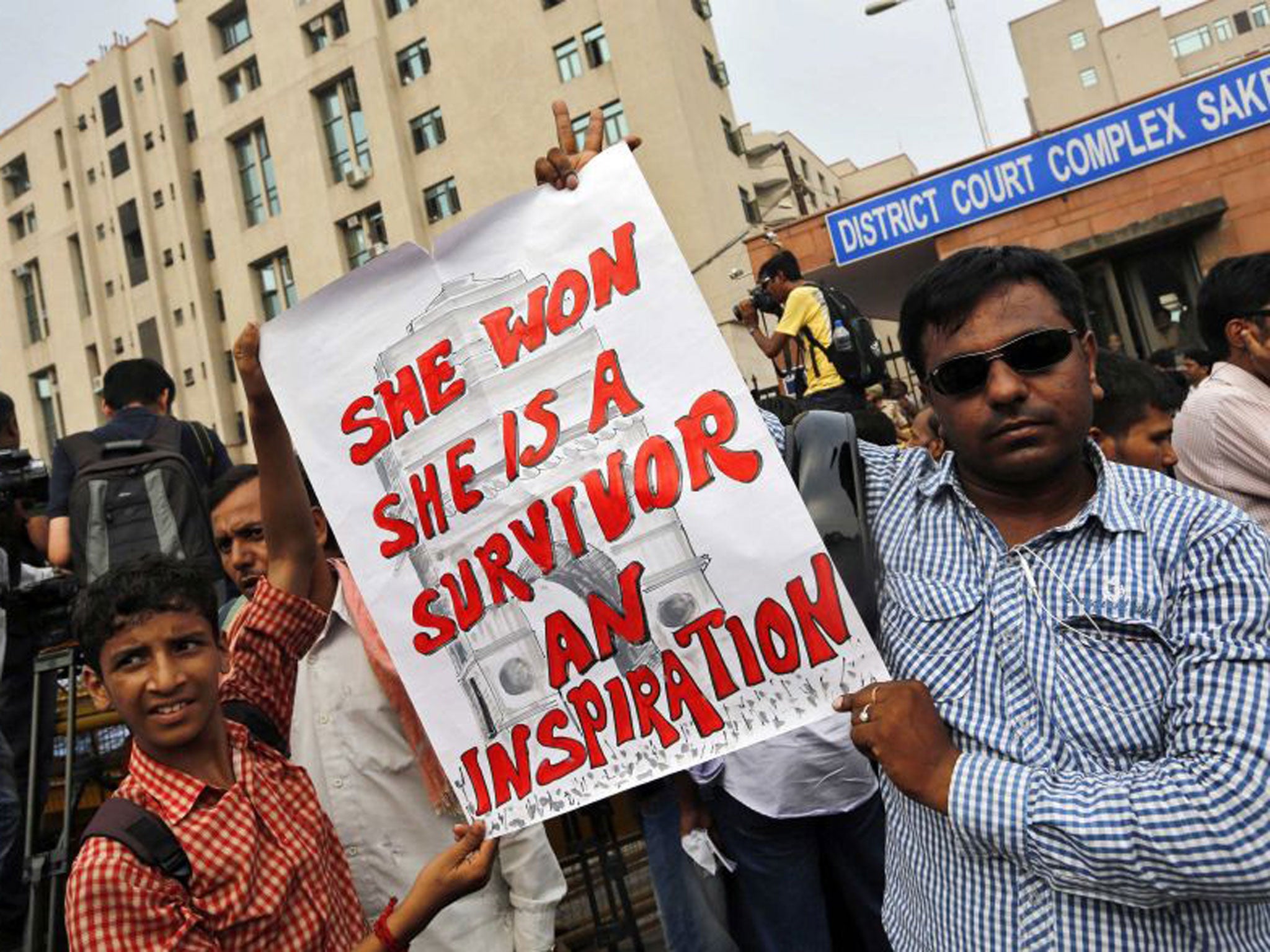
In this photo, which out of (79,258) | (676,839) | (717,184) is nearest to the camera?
(676,839)

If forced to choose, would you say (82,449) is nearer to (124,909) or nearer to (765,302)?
(124,909)

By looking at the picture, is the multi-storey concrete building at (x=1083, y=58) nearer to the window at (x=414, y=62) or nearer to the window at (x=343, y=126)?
the window at (x=414, y=62)

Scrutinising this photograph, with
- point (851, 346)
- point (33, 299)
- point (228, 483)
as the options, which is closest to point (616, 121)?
point (851, 346)

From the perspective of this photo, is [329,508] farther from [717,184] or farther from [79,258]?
[79,258]

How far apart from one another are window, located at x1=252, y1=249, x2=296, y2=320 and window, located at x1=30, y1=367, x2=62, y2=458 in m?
10.7

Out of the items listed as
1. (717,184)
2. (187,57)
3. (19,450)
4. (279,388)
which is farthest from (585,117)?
(279,388)

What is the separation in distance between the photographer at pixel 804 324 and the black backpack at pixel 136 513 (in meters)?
2.46

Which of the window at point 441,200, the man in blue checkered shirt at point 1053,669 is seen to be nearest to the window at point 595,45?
the window at point 441,200

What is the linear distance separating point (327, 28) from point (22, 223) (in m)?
16.3

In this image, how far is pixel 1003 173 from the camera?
38.4 feet

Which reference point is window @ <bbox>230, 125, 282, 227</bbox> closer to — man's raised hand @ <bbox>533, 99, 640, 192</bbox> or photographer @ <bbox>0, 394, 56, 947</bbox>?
photographer @ <bbox>0, 394, 56, 947</bbox>

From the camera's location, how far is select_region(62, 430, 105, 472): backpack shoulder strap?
11.4 ft

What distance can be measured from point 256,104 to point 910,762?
1207 inches

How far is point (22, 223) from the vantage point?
35188 mm
